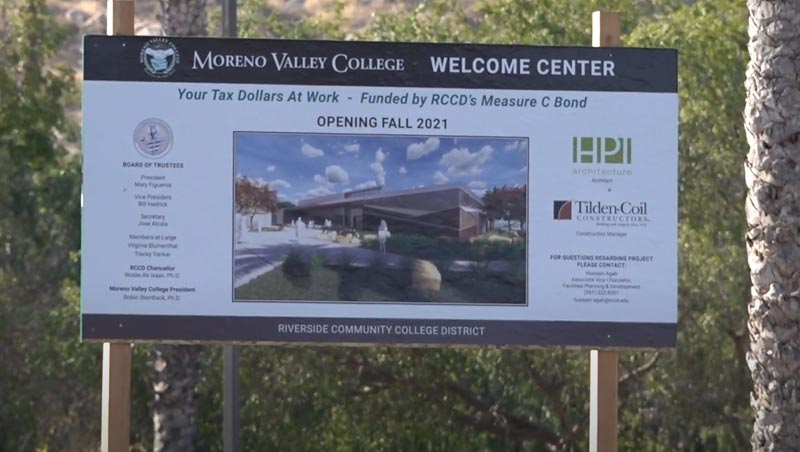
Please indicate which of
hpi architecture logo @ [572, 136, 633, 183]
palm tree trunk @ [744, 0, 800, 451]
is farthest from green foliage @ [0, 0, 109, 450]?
palm tree trunk @ [744, 0, 800, 451]

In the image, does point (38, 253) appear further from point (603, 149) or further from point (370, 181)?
point (603, 149)

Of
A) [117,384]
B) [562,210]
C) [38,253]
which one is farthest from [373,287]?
[38,253]

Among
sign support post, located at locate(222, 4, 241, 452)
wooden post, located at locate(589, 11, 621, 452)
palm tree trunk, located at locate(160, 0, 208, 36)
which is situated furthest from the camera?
palm tree trunk, located at locate(160, 0, 208, 36)

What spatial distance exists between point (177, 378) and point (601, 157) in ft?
17.0

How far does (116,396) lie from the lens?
324 inches

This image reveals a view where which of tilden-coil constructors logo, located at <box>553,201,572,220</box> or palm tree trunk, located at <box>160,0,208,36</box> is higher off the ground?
palm tree trunk, located at <box>160,0,208,36</box>

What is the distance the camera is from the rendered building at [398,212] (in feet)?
26.5

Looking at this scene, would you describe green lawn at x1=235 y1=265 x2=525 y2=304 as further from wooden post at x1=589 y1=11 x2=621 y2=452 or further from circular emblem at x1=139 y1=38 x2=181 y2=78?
circular emblem at x1=139 y1=38 x2=181 y2=78

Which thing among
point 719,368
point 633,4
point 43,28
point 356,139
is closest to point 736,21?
point 633,4

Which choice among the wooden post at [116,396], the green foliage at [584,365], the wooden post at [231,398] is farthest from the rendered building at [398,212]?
the green foliage at [584,365]

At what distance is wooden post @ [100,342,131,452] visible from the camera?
8.21 meters

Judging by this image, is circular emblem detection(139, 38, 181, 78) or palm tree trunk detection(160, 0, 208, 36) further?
palm tree trunk detection(160, 0, 208, 36)

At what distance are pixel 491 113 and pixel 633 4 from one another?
6.32 metres

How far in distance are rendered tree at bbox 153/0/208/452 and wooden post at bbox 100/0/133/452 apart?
10.8ft
